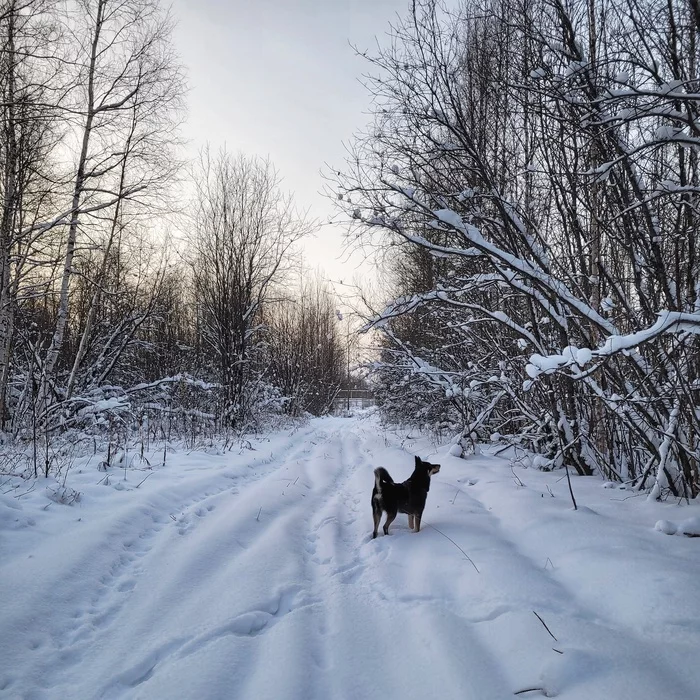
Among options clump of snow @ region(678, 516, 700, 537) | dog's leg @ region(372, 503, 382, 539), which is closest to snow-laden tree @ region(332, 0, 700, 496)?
clump of snow @ region(678, 516, 700, 537)

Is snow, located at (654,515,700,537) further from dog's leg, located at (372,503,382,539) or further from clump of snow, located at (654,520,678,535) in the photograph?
dog's leg, located at (372,503,382,539)

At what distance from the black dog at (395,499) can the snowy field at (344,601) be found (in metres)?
0.17

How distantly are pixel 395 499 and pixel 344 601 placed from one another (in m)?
1.27

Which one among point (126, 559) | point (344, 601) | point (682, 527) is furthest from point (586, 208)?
point (126, 559)

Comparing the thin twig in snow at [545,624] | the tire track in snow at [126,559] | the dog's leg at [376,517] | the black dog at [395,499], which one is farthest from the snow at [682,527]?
the tire track in snow at [126,559]

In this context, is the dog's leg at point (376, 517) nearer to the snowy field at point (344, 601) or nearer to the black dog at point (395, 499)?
the black dog at point (395, 499)

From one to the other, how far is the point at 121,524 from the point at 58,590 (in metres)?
1.02

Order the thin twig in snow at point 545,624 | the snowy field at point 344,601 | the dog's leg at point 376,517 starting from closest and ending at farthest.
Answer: the snowy field at point 344,601 → the thin twig in snow at point 545,624 → the dog's leg at point 376,517

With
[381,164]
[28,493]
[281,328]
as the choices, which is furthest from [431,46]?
[281,328]

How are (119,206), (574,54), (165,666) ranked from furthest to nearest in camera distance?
(119,206) < (574,54) < (165,666)

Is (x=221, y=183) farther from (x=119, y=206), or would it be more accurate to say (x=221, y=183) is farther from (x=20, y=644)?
(x=20, y=644)

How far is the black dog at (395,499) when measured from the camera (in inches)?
141

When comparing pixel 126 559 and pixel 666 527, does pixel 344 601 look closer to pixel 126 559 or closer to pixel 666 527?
pixel 126 559

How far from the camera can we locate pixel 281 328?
1989 centimetres
